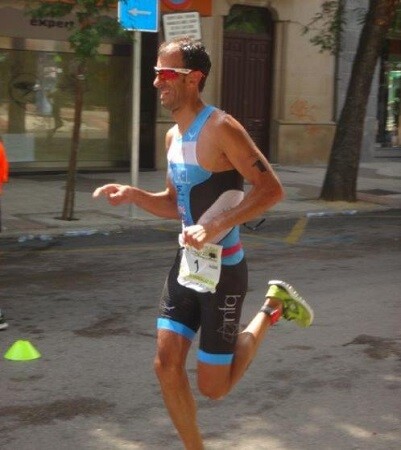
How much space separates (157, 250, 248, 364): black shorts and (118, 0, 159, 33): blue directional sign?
885 centimetres

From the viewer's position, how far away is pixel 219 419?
17.1 ft

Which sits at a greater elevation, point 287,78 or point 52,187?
point 287,78

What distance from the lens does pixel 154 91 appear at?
2039 centimetres

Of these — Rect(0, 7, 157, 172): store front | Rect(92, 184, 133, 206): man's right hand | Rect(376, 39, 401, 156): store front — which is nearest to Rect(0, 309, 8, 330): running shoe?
Rect(92, 184, 133, 206): man's right hand

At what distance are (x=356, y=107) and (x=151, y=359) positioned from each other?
406 inches

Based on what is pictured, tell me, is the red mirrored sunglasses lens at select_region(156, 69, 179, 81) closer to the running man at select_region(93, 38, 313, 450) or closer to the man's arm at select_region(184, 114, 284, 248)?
the running man at select_region(93, 38, 313, 450)

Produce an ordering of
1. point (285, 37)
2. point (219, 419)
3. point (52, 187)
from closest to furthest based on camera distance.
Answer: point (219, 419) < point (52, 187) < point (285, 37)

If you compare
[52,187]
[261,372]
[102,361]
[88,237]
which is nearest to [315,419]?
[261,372]

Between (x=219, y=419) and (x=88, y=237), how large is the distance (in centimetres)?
716

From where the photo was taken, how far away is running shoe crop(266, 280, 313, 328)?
16.0ft

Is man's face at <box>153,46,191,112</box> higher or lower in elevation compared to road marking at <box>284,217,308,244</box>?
higher

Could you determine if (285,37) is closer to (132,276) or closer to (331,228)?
(331,228)

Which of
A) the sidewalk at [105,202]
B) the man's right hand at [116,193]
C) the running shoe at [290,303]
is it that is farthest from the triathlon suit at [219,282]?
the sidewalk at [105,202]

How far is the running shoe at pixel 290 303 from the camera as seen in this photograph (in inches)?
192
